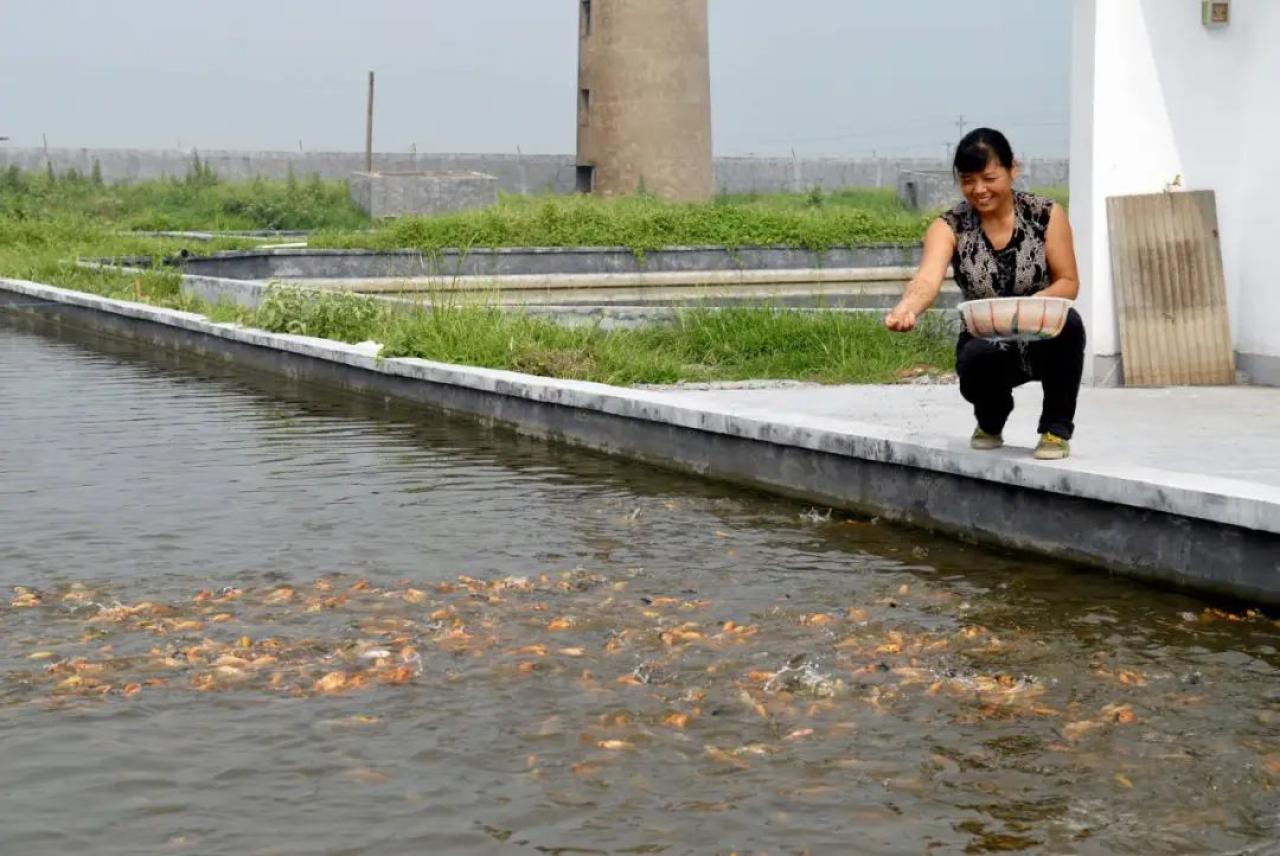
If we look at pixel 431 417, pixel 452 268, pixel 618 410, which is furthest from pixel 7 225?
pixel 618 410

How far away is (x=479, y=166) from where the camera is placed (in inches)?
2061

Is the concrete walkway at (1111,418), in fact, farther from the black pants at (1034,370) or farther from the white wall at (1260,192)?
the white wall at (1260,192)

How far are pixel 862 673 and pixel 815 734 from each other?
62 cm

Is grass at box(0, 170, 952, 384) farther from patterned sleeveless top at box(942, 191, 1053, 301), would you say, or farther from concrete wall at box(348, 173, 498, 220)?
patterned sleeveless top at box(942, 191, 1053, 301)

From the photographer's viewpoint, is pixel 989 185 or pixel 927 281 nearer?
pixel 927 281

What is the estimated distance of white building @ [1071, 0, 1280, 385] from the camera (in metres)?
10.1

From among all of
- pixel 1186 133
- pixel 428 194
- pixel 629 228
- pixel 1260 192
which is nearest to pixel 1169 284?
pixel 1260 192

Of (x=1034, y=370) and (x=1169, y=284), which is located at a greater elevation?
(x=1169, y=284)

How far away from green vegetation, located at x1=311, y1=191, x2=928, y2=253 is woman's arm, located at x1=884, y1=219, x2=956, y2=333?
20.0 metres

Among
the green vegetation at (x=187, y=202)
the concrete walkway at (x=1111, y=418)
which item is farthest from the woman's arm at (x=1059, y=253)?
the green vegetation at (x=187, y=202)

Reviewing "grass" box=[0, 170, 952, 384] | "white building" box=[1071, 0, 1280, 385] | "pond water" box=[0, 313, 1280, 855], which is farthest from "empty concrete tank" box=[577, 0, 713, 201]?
"pond water" box=[0, 313, 1280, 855]

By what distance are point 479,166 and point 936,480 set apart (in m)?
45.7

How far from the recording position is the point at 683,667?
5527 millimetres

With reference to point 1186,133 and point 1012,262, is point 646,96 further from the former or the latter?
point 1012,262
